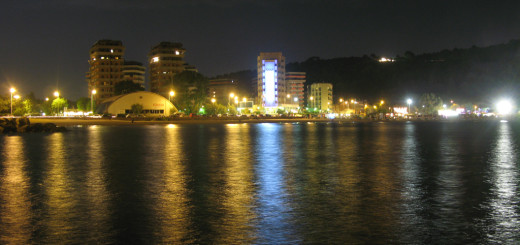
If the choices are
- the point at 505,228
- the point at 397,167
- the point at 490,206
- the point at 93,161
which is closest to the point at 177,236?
the point at 505,228

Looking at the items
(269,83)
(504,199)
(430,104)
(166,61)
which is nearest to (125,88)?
(166,61)

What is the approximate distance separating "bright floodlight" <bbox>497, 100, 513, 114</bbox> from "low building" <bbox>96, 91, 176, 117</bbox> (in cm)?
8575

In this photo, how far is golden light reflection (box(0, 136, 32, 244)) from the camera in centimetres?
778

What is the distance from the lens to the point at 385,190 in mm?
11906

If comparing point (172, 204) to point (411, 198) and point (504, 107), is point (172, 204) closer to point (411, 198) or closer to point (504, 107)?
point (411, 198)

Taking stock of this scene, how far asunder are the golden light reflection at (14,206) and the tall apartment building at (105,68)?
6327 inches

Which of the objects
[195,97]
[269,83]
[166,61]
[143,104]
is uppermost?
[166,61]

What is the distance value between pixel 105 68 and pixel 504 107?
13474 cm

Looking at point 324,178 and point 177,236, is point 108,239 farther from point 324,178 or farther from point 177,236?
point 324,178

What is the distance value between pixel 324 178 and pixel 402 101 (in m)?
184

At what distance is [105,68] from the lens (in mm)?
170000

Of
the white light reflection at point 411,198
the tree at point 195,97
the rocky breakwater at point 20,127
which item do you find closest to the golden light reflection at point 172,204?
the white light reflection at point 411,198

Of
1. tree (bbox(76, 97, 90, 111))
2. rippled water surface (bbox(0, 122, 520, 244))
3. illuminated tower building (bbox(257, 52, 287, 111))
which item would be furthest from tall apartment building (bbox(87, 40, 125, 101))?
rippled water surface (bbox(0, 122, 520, 244))

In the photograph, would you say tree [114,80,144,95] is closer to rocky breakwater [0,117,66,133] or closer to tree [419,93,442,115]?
tree [419,93,442,115]
